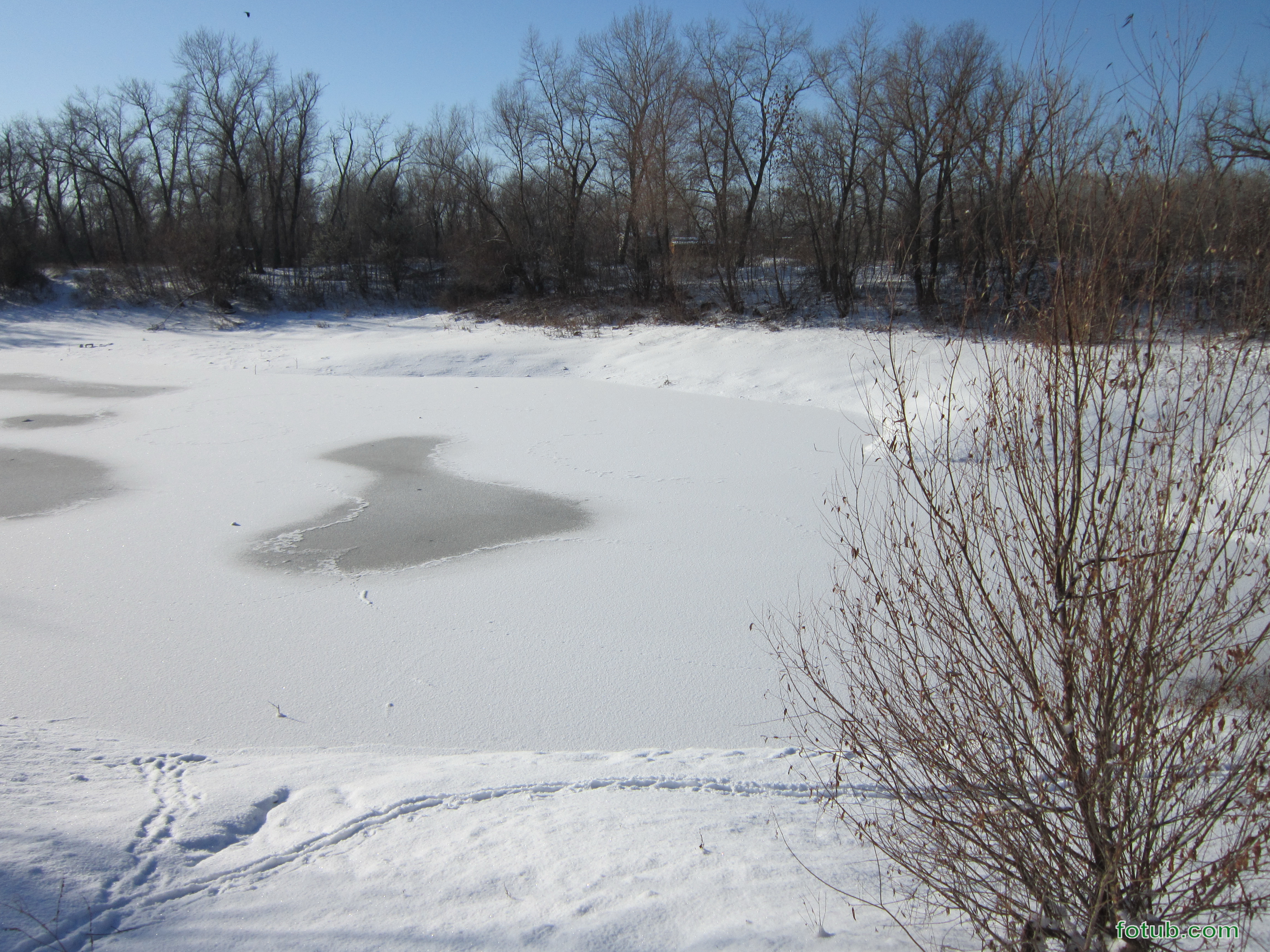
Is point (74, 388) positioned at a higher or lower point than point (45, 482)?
higher

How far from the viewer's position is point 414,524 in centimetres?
740

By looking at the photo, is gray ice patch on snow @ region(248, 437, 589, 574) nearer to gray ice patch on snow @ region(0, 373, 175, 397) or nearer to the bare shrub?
the bare shrub

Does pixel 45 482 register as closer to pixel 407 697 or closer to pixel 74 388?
pixel 407 697

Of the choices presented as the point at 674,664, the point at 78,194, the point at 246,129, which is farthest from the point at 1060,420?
the point at 78,194

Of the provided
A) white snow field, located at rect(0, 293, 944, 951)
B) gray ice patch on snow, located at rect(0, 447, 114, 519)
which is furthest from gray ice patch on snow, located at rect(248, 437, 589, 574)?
gray ice patch on snow, located at rect(0, 447, 114, 519)

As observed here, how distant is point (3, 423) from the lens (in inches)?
441

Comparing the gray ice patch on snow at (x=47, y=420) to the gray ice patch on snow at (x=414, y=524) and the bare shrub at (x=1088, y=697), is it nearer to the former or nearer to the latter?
the gray ice patch on snow at (x=414, y=524)

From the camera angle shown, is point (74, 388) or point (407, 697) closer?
point (407, 697)

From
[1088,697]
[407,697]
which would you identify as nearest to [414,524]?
[407,697]

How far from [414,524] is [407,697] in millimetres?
3023

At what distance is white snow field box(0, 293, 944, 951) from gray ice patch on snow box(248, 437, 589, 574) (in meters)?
0.05

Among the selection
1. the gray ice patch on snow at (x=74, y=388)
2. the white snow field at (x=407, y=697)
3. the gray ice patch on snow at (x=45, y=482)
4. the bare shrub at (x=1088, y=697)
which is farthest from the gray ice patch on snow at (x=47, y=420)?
the bare shrub at (x=1088, y=697)

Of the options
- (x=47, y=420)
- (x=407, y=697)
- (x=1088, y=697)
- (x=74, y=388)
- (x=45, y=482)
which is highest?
(x=1088, y=697)

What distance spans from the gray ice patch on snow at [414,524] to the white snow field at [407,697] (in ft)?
0.18
